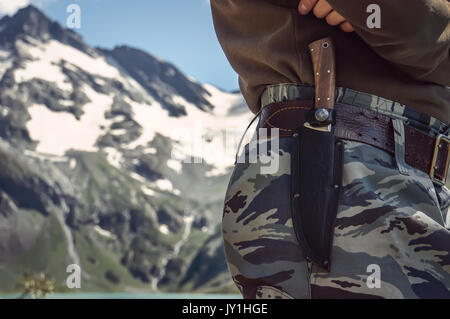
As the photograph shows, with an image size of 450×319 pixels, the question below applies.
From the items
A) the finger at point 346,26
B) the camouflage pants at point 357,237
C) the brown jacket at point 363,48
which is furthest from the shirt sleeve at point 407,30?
the camouflage pants at point 357,237

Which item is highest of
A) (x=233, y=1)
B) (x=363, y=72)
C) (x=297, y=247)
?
(x=233, y=1)

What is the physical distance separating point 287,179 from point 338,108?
42 cm

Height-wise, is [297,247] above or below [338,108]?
below

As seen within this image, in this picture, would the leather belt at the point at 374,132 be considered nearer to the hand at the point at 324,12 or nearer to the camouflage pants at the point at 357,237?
the camouflage pants at the point at 357,237

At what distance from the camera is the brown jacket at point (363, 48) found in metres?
2.59

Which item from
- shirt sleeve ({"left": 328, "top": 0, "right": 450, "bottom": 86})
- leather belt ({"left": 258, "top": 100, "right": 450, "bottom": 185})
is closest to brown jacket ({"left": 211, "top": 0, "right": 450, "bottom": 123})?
shirt sleeve ({"left": 328, "top": 0, "right": 450, "bottom": 86})

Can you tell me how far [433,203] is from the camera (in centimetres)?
258

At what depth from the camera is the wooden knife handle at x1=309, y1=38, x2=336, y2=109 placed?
2.64 meters

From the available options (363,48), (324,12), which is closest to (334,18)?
(324,12)

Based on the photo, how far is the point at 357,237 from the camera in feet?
8.02

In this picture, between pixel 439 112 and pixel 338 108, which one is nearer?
pixel 338 108
